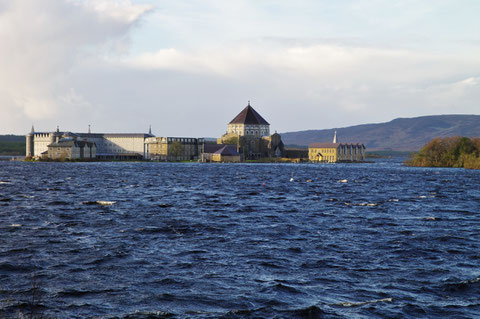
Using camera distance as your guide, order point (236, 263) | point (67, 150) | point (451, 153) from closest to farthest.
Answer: point (236, 263) → point (451, 153) → point (67, 150)

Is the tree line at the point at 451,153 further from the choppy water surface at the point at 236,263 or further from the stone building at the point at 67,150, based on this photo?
the stone building at the point at 67,150

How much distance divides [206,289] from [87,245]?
7743 mm

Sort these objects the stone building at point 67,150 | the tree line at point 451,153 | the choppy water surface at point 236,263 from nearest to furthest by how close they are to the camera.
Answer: the choppy water surface at point 236,263 → the tree line at point 451,153 → the stone building at point 67,150

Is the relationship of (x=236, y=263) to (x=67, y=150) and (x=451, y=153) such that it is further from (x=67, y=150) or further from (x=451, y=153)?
(x=67, y=150)

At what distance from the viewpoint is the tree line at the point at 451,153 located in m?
129

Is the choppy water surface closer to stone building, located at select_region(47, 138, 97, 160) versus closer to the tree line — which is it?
the tree line

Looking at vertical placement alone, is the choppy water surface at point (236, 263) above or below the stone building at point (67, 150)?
below

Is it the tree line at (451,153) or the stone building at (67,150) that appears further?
the stone building at (67,150)

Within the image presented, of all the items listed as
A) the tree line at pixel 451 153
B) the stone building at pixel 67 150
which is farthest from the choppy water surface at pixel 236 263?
the stone building at pixel 67 150

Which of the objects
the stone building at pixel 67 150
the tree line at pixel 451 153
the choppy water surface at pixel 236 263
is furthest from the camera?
the stone building at pixel 67 150

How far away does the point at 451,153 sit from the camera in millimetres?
137625

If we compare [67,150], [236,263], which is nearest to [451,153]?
[67,150]

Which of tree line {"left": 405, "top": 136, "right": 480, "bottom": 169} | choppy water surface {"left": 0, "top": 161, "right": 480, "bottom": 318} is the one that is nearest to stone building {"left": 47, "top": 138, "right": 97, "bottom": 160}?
tree line {"left": 405, "top": 136, "right": 480, "bottom": 169}

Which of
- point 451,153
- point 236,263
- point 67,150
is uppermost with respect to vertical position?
point 67,150
